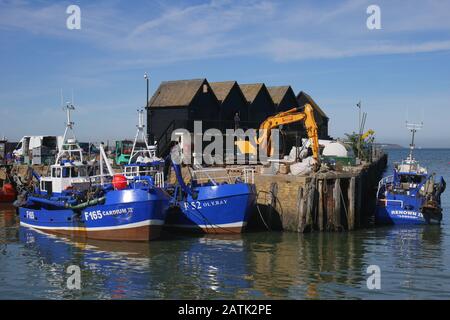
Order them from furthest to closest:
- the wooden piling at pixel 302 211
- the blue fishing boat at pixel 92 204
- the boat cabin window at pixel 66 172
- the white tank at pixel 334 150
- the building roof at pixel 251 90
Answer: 1. the building roof at pixel 251 90
2. the white tank at pixel 334 150
3. the boat cabin window at pixel 66 172
4. the wooden piling at pixel 302 211
5. the blue fishing boat at pixel 92 204

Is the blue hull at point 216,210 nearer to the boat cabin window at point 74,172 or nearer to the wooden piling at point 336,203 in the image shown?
the wooden piling at point 336,203

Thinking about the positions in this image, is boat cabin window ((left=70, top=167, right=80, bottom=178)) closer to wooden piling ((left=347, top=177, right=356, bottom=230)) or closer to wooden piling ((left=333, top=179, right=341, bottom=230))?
wooden piling ((left=333, top=179, right=341, bottom=230))

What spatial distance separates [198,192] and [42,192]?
814 centimetres

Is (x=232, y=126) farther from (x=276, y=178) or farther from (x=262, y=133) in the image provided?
(x=276, y=178)

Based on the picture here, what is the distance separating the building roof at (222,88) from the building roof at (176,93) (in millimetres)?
3494

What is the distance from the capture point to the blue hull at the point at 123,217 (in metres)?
19.7

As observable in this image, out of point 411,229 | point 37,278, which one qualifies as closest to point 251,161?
point 411,229

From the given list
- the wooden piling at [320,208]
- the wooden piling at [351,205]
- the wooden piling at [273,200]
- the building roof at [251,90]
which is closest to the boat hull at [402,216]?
the wooden piling at [351,205]

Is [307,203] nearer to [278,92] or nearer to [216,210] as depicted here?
[216,210]

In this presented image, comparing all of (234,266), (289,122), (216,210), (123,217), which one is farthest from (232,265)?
(289,122)

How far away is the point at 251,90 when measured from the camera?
48.5m

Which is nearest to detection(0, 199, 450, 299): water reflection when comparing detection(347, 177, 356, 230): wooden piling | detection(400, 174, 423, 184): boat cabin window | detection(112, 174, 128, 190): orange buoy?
detection(347, 177, 356, 230): wooden piling

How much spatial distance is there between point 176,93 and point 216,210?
842 inches

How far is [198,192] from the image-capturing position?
22312mm
